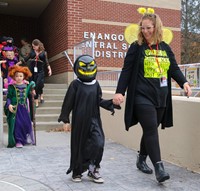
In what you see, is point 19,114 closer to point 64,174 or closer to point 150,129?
point 64,174

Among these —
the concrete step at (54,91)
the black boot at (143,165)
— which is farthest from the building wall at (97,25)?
the black boot at (143,165)

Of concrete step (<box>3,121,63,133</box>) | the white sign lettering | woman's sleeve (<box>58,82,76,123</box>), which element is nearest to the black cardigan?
woman's sleeve (<box>58,82,76,123</box>)

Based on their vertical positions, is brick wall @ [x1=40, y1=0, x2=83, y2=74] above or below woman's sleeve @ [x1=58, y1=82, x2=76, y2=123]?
above

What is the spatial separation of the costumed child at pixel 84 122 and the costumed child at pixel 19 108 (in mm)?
2517

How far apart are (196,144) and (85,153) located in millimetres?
1514

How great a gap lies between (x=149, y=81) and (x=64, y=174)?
64.4 inches

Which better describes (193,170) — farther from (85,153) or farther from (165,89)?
(85,153)

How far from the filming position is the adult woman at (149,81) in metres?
3.91

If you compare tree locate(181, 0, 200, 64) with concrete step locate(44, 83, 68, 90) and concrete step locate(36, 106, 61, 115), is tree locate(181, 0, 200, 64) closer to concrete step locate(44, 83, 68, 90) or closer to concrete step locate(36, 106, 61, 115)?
concrete step locate(44, 83, 68, 90)

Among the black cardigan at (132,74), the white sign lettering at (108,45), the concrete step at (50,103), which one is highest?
the white sign lettering at (108,45)

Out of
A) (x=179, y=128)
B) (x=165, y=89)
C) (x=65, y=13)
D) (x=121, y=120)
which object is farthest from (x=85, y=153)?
(x=65, y=13)

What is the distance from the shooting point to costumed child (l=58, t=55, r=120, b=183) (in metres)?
3.91

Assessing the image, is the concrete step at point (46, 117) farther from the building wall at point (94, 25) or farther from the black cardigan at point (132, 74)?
the black cardigan at point (132, 74)

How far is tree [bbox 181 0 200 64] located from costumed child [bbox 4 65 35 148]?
78.9 feet
